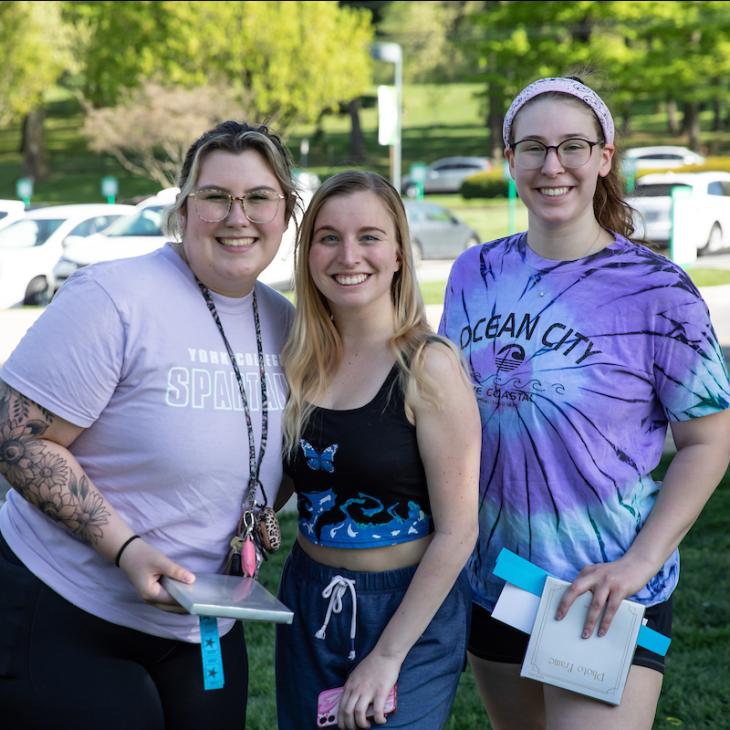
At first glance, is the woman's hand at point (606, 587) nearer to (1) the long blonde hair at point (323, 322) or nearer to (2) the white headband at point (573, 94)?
(1) the long blonde hair at point (323, 322)

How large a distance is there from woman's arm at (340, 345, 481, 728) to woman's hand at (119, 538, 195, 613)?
0.48m

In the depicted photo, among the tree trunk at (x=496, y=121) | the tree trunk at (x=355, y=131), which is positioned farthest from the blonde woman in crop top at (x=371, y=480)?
the tree trunk at (x=355, y=131)

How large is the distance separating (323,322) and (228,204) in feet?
1.27

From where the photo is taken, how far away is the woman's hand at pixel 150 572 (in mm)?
2404

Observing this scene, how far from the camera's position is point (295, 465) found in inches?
104

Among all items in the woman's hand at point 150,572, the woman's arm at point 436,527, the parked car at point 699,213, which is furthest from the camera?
the parked car at point 699,213

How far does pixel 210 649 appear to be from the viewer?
244 centimetres

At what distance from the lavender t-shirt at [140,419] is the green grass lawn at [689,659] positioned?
2.15 m

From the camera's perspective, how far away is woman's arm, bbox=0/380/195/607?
2434 mm

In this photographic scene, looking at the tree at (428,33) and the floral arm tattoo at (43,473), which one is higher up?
the tree at (428,33)

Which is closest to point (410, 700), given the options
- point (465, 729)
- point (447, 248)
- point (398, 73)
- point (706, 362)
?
point (706, 362)

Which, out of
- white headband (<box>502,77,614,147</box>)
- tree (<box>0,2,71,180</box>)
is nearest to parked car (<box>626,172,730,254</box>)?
white headband (<box>502,77,614,147</box>)

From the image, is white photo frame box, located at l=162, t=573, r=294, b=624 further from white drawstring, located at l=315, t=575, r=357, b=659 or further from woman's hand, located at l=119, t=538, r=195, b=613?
white drawstring, located at l=315, t=575, r=357, b=659

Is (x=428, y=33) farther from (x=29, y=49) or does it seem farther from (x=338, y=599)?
(x=338, y=599)
